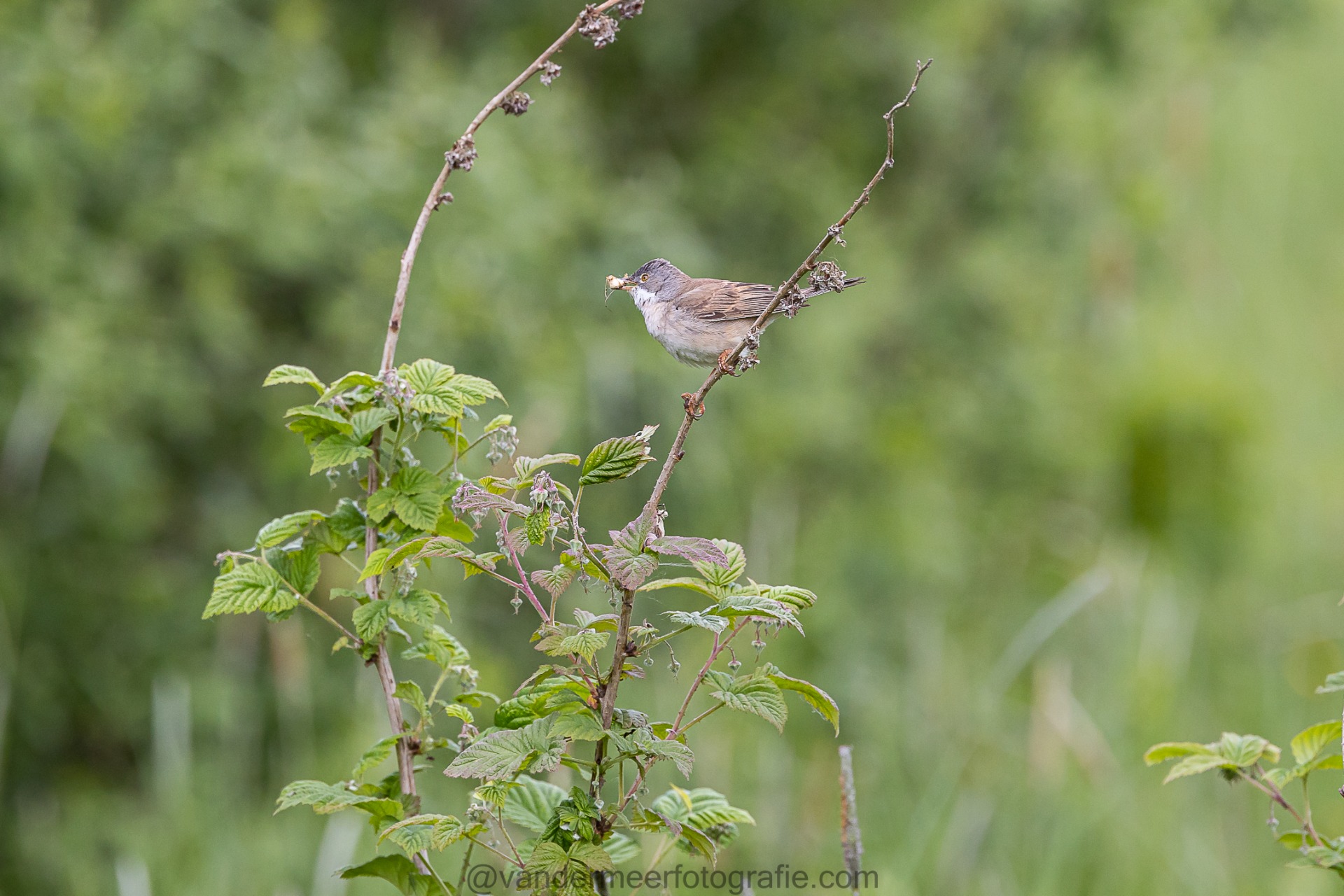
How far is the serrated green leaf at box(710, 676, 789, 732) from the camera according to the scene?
4.68ft

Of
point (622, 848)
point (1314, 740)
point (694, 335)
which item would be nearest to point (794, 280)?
point (622, 848)

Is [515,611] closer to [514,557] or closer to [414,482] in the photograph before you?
[514,557]

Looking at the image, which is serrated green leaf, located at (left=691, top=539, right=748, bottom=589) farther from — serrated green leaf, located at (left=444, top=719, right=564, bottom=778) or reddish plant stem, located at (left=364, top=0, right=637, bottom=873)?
reddish plant stem, located at (left=364, top=0, right=637, bottom=873)

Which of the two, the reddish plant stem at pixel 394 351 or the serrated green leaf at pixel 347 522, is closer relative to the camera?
the reddish plant stem at pixel 394 351

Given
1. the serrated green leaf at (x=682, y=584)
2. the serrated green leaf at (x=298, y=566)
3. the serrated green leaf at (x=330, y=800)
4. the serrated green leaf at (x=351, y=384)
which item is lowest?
the serrated green leaf at (x=330, y=800)

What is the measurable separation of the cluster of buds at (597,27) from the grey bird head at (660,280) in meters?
1.99

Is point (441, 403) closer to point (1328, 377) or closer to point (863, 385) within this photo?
point (863, 385)

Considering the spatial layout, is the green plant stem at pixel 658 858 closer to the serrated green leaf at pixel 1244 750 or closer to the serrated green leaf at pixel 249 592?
the serrated green leaf at pixel 249 592

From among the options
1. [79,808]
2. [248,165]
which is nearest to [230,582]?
[248,165]

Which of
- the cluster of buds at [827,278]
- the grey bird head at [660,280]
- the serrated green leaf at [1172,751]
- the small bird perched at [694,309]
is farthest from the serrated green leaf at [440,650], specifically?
the grey bird head at [660,280]

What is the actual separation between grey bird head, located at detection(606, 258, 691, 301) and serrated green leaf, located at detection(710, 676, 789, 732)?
2.20m

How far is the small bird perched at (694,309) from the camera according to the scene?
132 inches

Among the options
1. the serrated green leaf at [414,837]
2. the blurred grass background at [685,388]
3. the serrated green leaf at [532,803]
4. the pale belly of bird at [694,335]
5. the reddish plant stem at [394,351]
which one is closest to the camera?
the serrated green leaf at [414,837]

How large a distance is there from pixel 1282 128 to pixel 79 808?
30.5 feet
